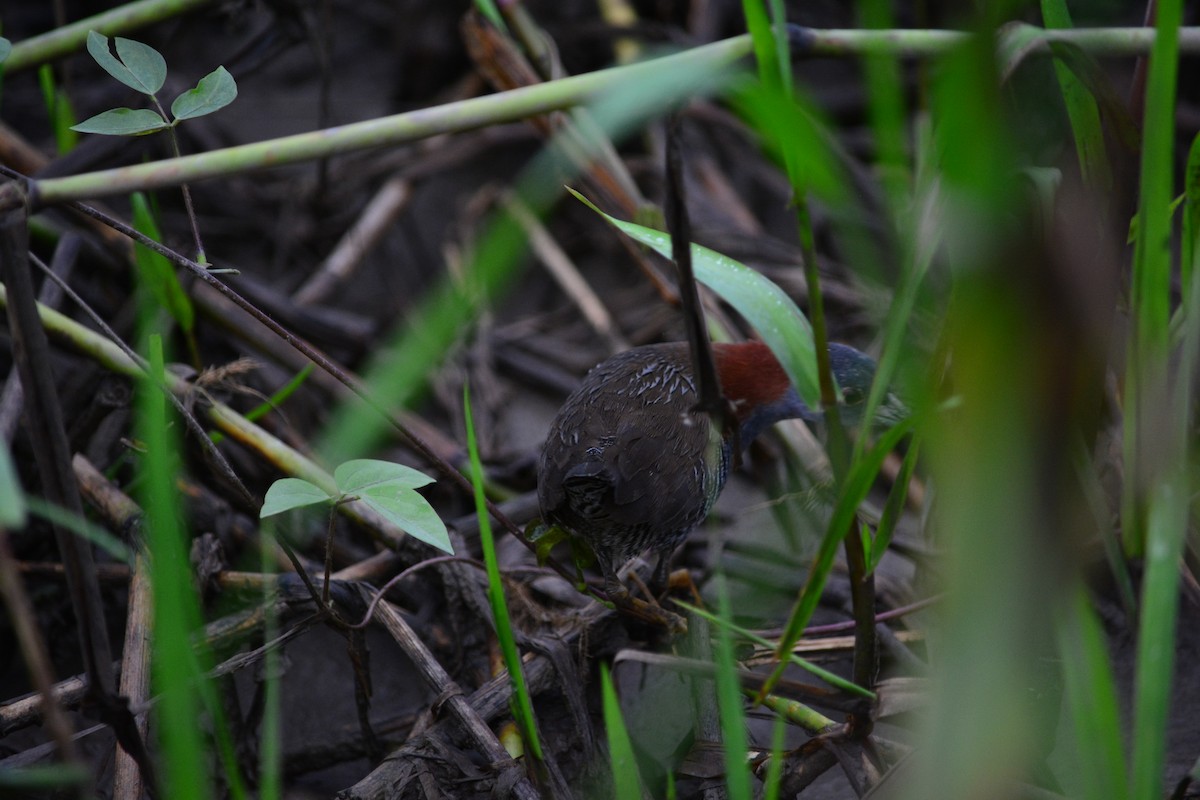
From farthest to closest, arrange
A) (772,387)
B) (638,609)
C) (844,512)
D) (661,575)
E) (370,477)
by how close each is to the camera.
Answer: (772,387), (661,575), (638,609), (370,477), (844,512)

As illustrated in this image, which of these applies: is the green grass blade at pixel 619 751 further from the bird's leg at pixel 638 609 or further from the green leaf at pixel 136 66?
the green leaf at pixel 136 66

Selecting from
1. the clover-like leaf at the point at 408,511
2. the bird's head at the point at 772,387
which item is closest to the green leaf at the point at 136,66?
the clover-like leaf at the point at 408,511

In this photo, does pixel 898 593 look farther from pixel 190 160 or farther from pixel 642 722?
pixel 190 160

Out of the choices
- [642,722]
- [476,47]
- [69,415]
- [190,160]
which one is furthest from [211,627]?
[476,47]

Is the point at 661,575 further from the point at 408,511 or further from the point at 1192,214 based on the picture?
the point at 1192,214

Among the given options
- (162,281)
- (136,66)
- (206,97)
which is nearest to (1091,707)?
(206,97)

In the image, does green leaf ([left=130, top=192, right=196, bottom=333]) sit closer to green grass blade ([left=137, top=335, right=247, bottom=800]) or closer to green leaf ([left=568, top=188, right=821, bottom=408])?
green grass blade ([left=137, top=335, right=247, bottom=800])
